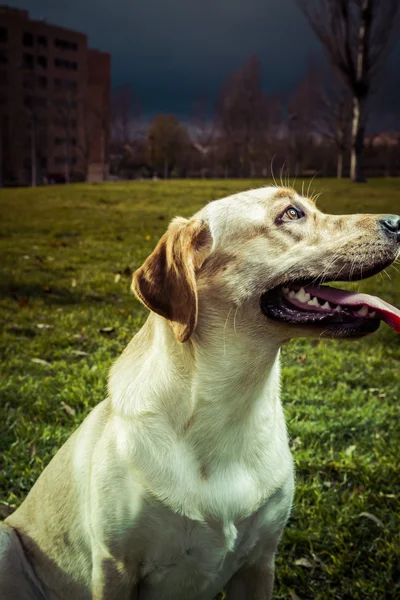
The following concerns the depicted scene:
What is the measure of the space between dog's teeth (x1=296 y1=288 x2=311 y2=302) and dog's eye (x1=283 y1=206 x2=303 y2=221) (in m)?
0.28

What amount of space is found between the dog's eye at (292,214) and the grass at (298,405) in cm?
163

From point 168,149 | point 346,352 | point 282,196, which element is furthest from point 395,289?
point 168,149

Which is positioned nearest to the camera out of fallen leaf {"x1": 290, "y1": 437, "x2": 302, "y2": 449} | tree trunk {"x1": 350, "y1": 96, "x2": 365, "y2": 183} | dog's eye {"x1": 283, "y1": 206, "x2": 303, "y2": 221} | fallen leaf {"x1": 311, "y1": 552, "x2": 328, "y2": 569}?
dog's eye {"x1": 283, "y1": 206, "x2": 303, "y2": 221}

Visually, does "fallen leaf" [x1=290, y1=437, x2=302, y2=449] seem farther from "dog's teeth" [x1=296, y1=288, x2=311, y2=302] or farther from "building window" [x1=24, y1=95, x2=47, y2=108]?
"building window" [x1=24, y1=95, x2=47, y2=108]

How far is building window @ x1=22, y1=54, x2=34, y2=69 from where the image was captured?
40.8 m

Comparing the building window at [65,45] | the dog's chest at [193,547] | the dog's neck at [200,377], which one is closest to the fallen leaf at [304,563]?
the dog's chest at [193,547]

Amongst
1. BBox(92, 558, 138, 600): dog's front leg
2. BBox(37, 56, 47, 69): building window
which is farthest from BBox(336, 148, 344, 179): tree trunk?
→ BBox(92, 558, 138, 600): dog's front leg

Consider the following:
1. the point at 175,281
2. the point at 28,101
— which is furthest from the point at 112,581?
the point at 28,101

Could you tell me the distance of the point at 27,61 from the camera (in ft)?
138

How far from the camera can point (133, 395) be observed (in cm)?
222

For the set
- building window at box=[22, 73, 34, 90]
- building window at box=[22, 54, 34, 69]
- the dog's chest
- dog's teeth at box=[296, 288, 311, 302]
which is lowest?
the dog's chest

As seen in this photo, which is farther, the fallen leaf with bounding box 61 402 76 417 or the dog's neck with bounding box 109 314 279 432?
the fallen leaf with bounding box 61 402 76 417

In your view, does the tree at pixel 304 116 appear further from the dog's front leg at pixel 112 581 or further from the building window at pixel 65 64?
the dog's front leg at pixel 112 581

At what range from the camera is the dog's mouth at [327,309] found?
7.13 ft
